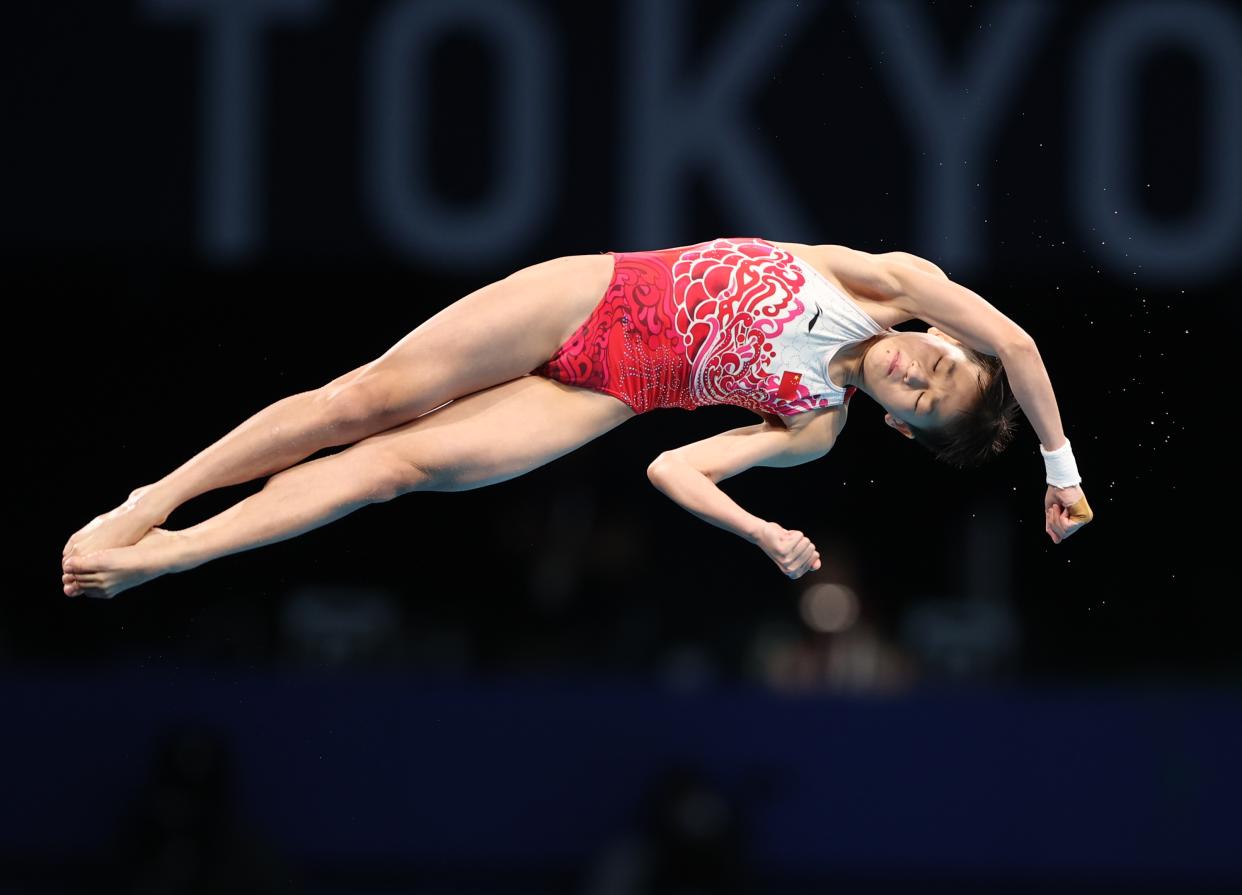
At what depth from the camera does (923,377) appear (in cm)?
494

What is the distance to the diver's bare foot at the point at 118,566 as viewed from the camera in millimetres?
4645

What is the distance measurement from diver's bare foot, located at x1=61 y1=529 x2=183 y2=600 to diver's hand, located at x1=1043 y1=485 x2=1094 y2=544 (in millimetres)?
2519

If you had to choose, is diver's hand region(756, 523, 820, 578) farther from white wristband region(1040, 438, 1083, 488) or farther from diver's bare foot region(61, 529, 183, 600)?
diver's bare foot region(61, 529, 183, 600)

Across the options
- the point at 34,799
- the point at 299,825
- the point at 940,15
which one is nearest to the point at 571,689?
the point at 299,825

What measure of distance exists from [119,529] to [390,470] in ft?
2.51

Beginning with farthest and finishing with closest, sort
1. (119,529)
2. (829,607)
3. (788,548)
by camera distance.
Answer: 1. (829,607)
2. (119,529)
3. (788,548)

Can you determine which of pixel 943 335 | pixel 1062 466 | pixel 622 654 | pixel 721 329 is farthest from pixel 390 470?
pixel 622 654

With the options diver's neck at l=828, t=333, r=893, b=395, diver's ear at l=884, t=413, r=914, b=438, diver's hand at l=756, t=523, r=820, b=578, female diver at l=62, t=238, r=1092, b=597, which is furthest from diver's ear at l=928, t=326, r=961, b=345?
diver's hand at l=756, t=523, r=820, b=578

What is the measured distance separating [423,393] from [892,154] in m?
3.73

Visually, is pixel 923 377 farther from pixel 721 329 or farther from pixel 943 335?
pixel 721 329

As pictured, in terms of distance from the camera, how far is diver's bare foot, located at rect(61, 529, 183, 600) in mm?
4645

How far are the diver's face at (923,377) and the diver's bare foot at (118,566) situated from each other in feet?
6.80

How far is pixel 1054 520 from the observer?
4996 mm

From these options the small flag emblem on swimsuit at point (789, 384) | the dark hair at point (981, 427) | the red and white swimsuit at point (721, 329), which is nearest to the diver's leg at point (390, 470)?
the red and white swimsuit at point (721, 329)
